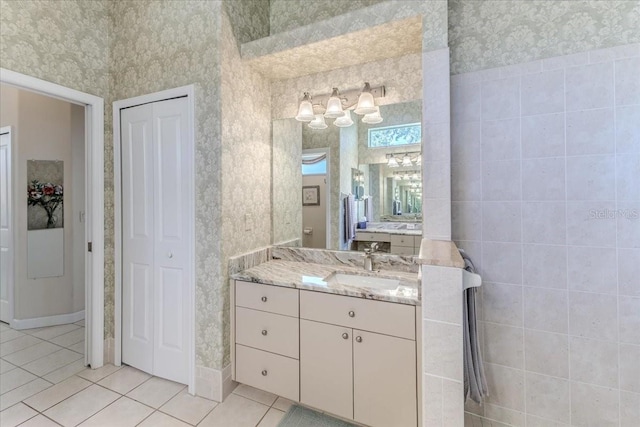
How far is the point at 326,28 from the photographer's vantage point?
1.81 m

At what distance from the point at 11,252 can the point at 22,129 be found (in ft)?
4.38

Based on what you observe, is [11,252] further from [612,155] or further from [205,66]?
[612,155]

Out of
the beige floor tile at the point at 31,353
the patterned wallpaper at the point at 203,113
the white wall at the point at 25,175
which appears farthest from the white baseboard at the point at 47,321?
the patterned wallpaper at the point at 203,113

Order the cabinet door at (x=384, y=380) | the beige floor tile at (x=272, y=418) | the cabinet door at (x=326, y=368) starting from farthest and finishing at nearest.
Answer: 1. the beige floor tile at (x=272, y=418)
2. the cabinet door at (x=326, y=368)
3. the cabinet door at (x=384, y=380)

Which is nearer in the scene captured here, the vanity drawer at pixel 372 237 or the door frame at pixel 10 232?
the vanity drawer at pixel 372 237

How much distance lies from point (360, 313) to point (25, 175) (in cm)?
384

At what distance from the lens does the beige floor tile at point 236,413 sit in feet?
5.57

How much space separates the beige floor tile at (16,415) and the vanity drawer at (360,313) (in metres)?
1.83

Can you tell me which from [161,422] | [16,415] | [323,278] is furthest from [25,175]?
[323,278]

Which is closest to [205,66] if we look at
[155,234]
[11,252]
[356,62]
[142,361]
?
[356,62]

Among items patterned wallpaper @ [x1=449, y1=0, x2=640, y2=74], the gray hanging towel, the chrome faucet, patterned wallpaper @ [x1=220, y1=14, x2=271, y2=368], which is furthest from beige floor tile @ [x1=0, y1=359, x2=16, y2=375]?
patterned wallpaper @ [x1=449, y1=0, x2=640, y2=74]

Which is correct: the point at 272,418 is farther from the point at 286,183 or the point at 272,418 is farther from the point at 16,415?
the point at 286,183

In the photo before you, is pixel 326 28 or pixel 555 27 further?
pixel 326 28

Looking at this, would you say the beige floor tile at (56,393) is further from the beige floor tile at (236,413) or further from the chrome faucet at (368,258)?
the chrome faucet at (368,258)
